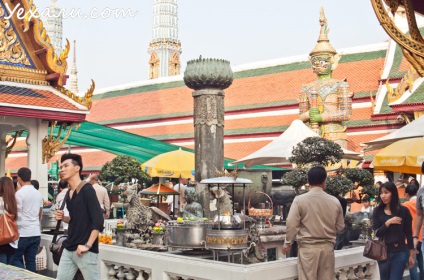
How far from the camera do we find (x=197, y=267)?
6.21 meters

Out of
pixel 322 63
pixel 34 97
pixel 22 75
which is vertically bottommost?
pixel 34 97

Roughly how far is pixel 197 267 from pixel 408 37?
10.3ft

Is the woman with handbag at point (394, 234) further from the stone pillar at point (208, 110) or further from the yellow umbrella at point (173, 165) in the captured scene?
the yellow umbrella at point (173, 165)

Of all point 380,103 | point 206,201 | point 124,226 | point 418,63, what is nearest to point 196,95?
point 206,201

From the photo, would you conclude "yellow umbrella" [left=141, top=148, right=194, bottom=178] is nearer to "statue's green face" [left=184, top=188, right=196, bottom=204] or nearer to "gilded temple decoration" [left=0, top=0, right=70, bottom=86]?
"gilded temple decoration" [left=0, top=0, right=70, bottom=86]

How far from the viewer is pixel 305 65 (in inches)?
1117

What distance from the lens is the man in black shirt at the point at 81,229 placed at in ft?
17.5

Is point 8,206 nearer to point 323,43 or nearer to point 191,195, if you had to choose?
point 191,195

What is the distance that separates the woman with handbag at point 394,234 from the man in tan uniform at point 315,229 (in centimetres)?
110

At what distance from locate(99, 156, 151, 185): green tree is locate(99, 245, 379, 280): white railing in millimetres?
15446

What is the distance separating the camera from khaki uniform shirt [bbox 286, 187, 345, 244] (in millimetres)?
5570

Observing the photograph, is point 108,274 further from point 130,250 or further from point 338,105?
point 338,105

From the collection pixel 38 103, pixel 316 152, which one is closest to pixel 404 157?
pixel 316 152

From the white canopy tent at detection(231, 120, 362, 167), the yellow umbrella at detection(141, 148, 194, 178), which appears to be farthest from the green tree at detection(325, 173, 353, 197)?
the yellow umbrella at detection(141, 148, 194, 178)
